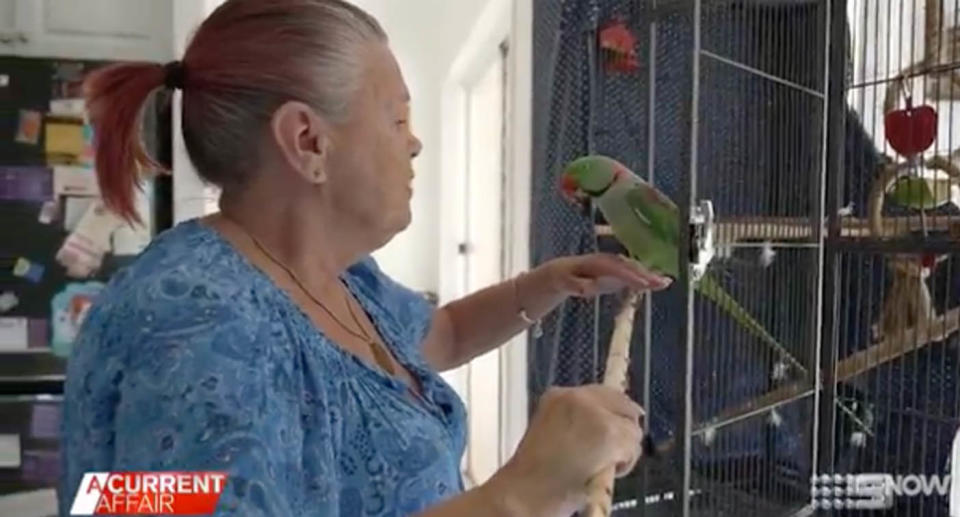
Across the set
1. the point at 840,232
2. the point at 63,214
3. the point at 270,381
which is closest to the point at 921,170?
the point at 840,232

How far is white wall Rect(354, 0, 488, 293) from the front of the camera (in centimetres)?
349

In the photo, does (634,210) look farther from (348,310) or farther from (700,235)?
(348,310)

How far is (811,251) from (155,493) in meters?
1.15

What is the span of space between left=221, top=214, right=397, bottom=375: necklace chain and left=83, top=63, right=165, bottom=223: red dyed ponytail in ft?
0.35

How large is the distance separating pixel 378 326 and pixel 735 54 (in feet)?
2.90

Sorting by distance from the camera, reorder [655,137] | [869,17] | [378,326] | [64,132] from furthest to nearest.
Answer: [64,132] → [655,137] → [869,17] → [378,326]

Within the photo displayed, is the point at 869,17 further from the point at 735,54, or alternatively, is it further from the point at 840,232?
the point at 840,232

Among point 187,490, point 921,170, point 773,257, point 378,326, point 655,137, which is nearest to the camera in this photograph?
point 187,490

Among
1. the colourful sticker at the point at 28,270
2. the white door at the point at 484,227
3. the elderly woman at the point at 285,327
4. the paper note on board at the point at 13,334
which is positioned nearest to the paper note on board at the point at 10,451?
the paper note on board at the point at 13,334

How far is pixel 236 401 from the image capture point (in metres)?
0.47

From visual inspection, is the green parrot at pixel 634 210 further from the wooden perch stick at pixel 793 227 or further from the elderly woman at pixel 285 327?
the elderly woman at pixel 285 327

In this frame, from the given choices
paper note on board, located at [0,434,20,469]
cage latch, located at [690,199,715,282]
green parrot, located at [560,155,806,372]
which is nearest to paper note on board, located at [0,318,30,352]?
paper note on board, located at [0,434,20,469]

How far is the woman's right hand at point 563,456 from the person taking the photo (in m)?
0.47

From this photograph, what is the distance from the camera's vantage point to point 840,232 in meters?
1.35
